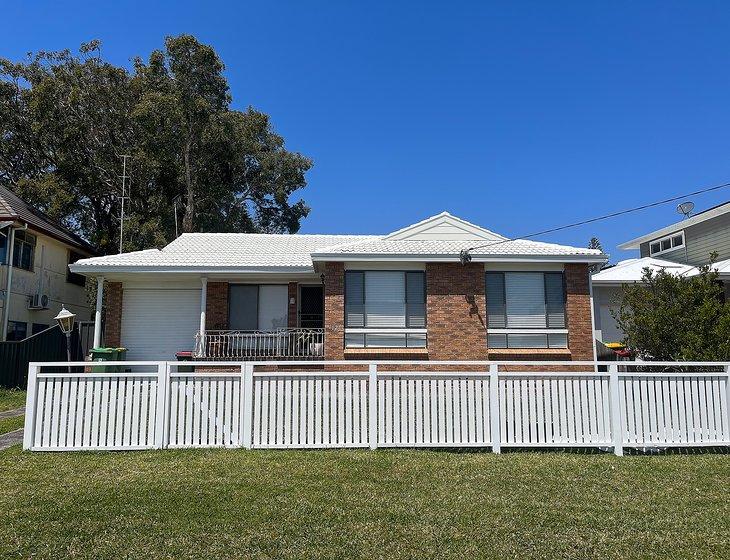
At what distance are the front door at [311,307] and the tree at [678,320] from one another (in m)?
8.97

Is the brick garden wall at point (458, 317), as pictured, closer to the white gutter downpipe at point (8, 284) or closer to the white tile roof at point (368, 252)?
the white tile roof at point (368, 252)

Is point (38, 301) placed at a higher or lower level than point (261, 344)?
higher

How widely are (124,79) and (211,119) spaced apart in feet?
17.1

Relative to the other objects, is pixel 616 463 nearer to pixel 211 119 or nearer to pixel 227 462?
pixel 227 462

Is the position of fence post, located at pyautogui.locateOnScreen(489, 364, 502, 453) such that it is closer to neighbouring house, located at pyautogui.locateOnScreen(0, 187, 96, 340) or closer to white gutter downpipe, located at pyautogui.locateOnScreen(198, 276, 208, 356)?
white gutter downpipe, located at pyautogui.locateOnScreen(198, 276, 208, 356)

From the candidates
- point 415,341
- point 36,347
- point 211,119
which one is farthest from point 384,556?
point 211,119

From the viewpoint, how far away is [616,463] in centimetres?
700

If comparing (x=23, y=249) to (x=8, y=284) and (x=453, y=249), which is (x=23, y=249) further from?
(x=453, y=249)

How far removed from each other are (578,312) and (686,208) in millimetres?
9579

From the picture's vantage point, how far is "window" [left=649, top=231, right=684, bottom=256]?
20217 mm

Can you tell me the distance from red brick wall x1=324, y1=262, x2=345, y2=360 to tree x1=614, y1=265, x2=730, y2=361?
6.49 metres

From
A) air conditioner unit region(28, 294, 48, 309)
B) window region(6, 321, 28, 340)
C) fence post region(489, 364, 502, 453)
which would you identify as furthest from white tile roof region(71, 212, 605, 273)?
fence post region(489, 364, 502, 453)

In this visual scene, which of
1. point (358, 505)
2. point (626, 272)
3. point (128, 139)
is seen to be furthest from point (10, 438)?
point (128, 139)

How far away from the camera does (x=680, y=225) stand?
19.7m
